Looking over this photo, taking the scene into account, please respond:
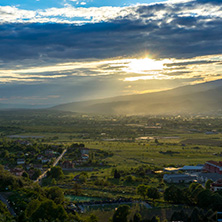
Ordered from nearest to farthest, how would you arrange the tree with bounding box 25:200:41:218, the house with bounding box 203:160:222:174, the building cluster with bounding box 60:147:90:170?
1. the tree with bounding box 25:200:41:218
2. the house with bounding box 203:160:222:174
3. the building cluster with bounding box 60:147:90:170

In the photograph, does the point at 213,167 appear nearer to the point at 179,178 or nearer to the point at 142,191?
the point at 179,178

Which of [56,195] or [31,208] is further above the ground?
[31,208]

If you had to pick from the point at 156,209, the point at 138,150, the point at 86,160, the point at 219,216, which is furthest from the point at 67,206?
the point at 138,150

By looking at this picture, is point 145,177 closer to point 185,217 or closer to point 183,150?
point 185,217

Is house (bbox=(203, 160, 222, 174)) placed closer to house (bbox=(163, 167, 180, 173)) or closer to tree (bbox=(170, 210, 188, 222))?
house (bbox=(163, 167, 180, 173))

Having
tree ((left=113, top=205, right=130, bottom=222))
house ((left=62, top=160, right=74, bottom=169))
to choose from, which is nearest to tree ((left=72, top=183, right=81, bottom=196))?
tree ((left=113, top=205, right=130, bottom=222))

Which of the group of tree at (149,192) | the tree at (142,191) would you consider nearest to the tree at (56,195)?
the tree at (142,191)

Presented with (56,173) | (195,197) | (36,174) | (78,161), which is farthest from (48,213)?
(78,161)

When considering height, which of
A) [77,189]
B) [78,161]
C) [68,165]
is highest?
[77,189]
